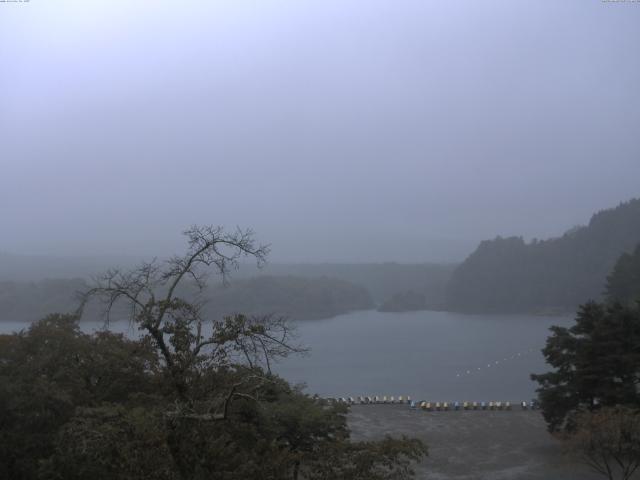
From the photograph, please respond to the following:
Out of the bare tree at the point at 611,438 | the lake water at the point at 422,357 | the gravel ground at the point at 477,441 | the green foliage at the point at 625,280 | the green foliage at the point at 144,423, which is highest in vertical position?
the green foliage at the point at 625,280

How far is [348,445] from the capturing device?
5.57m

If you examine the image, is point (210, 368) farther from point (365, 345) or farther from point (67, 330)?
point (365, 345)

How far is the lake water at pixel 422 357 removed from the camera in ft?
111

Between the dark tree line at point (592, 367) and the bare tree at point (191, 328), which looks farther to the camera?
the dark tree line at point (592, 367)

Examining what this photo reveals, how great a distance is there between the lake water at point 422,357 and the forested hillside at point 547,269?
21.3ft

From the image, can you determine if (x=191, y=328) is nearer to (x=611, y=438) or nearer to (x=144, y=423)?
(x=144, y=423)

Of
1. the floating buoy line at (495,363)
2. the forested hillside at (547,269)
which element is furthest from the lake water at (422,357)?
the forested hillside at (547,269)

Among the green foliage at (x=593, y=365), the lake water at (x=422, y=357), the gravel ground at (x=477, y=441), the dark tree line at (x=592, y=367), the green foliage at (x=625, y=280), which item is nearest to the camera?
the gravel ground at (x=477, y=441)

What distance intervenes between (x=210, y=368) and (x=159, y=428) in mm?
978

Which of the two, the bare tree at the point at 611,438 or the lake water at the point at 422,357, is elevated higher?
the bare tree at the point at 611,438

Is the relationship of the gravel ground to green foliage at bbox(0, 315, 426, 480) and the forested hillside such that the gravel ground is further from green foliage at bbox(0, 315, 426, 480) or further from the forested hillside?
the forested hillside

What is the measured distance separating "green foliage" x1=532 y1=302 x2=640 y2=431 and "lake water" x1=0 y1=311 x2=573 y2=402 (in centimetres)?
1375

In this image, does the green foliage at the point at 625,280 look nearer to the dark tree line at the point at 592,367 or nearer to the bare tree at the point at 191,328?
the dark tree line at the point at 592,367

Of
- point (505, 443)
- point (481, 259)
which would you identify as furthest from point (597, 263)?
point (505, 443)
